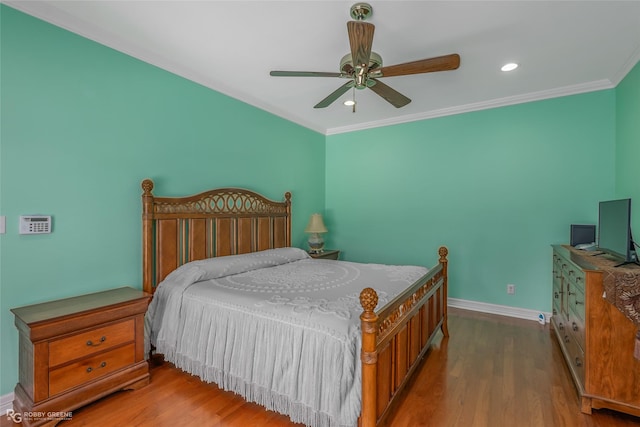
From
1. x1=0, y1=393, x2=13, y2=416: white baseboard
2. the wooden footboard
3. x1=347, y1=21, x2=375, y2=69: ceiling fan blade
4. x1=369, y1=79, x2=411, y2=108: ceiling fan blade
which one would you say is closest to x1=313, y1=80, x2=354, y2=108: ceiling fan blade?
x1=369, y1=79, x2=411, y2=108: ceiling fan blade

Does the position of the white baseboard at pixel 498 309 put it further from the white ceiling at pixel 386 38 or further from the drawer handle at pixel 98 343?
the drawer handle at pixel 98 343

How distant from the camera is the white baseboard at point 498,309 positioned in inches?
139

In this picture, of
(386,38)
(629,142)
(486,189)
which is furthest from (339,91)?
(629,142)

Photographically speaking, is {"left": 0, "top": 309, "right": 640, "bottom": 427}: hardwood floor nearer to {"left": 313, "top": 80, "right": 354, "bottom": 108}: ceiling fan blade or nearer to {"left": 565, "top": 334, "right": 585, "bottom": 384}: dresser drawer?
{"left": 565, "top": 334, "right": 585, "bottom": 384}: dresser drawer

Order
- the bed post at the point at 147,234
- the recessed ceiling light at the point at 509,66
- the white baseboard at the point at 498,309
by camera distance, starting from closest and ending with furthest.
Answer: the bed post at the point at 147,234
the recessed ceiling light at the point at 509,66
the white baseboard at the point at 498,309

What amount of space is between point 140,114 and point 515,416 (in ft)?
11.7

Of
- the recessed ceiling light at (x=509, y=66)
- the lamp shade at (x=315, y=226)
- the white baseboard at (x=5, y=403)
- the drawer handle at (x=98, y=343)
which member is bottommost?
the white baseboard at (x=5, y=403)

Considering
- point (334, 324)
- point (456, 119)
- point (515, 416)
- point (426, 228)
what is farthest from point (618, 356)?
point (456, 119)

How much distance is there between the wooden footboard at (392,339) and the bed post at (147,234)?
1966 mm

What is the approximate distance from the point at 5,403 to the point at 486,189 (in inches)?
187

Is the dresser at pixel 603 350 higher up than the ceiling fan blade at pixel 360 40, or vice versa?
the ceiling fan blade at pixel 360 40

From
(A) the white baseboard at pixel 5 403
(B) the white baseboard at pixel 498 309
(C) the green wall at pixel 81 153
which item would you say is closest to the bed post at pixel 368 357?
(C) the green wall at pixel 81 153

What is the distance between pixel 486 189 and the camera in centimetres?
381

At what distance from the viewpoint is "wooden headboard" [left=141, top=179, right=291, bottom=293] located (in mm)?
2582
